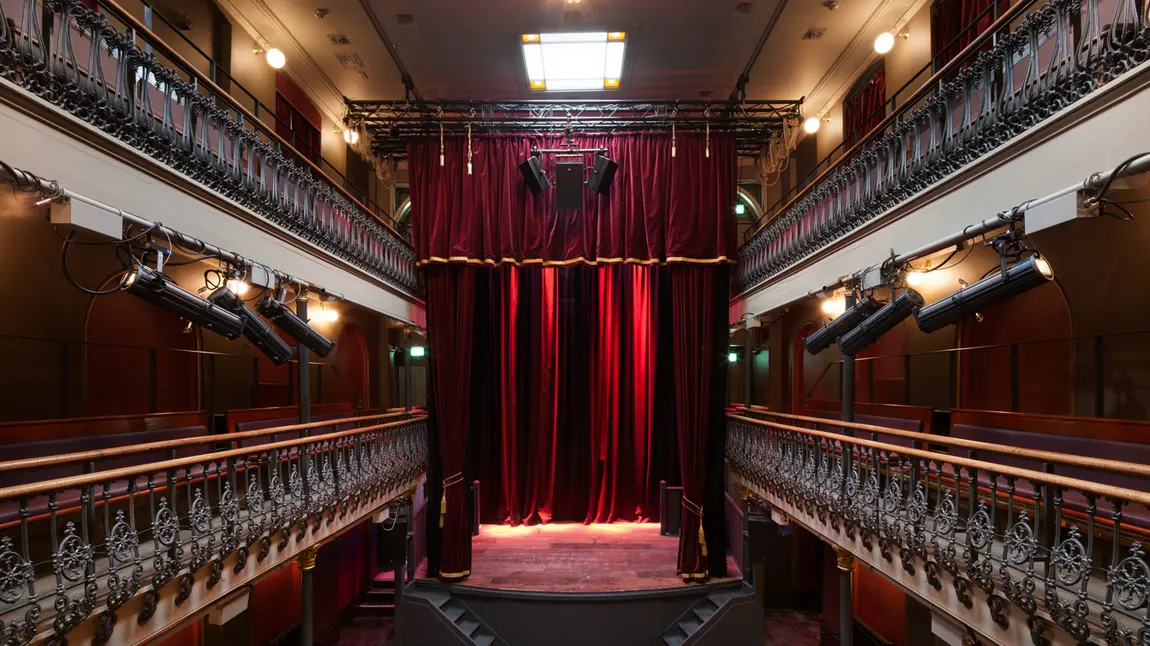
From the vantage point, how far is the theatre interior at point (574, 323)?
10.9 feet

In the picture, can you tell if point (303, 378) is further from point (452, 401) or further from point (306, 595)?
point (306, 595)

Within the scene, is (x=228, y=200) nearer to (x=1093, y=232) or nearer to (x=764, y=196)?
(x=1093, y=232)

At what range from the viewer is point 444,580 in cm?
754

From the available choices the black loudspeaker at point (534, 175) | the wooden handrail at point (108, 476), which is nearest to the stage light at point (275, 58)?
the black loudspeaker at point (534, 175)

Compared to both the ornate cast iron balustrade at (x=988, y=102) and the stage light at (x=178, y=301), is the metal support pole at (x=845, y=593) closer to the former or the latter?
the ornate cast iron balustrade at (x=988, y=102)

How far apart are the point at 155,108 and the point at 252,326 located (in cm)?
176

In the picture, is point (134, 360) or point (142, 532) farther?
point (134, 360)

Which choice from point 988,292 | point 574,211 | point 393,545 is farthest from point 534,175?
point 988,292

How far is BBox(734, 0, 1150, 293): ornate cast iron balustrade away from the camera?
3125 mm

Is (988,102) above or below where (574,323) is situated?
above

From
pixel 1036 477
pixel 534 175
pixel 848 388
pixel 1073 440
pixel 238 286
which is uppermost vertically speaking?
pixel 534 175

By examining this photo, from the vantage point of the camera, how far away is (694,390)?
25.0 feet

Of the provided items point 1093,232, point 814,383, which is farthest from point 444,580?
point 1093,232

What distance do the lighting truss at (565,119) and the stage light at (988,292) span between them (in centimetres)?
448
